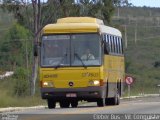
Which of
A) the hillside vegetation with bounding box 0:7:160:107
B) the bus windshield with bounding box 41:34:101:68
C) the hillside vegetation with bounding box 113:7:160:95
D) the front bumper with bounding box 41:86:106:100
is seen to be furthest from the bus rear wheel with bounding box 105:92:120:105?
the hillside vegetation with bounding box 113:7:160:95

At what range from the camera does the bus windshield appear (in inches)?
1340

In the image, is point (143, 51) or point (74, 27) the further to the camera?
point (143, 51)

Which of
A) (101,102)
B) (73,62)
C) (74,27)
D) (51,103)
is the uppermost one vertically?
(74,27)

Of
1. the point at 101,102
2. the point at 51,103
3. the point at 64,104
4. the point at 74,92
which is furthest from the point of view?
the point at 64,104

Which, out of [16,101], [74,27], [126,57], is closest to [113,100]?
[74,27]

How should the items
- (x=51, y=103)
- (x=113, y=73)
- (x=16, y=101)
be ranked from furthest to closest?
1. (x=16, y=101)
2. (x=113, y=73)
3. (x=51, y=103)

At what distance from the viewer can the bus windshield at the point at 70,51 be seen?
112ft

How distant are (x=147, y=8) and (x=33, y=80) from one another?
410 feet

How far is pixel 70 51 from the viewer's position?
34.1 meters

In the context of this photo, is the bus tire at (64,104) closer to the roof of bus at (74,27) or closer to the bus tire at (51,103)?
the bus tire at (51,103)

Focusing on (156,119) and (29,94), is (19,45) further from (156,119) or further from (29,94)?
(156,119)

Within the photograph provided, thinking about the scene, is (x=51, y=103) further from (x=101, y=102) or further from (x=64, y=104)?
(x=101, y=102)

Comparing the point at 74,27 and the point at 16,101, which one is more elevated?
the point at 74,27

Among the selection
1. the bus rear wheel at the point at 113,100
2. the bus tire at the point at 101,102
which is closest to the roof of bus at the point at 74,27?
the bus tire at the point at 101,102
